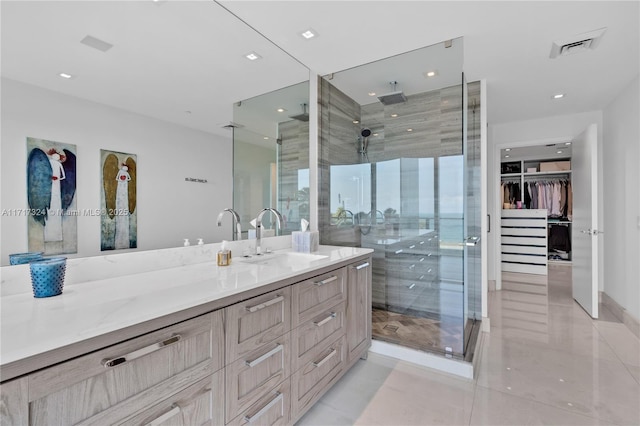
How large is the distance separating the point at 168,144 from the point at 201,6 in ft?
3.13

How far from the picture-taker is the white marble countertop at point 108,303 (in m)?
0.77

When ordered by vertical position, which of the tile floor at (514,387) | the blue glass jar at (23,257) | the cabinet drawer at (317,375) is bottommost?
the tile floor at (514,387)

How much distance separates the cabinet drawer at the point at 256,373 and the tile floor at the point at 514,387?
0.54m

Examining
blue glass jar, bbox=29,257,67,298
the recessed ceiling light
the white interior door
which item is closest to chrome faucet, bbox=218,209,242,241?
blue glass jar, bbox=29,257,67,298

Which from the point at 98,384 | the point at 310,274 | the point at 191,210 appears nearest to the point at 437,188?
the point at 310,274

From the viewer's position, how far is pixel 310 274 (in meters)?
1.75

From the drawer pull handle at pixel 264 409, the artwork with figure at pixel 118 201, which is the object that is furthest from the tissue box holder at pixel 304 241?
the artwork with figure at pixel 118 201

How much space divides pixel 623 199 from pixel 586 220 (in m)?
0.41

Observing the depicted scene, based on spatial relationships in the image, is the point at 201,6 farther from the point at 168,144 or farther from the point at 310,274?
the point at 310,274

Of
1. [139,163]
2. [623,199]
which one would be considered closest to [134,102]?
[139,163]

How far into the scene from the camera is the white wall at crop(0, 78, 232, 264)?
1079 millimetres

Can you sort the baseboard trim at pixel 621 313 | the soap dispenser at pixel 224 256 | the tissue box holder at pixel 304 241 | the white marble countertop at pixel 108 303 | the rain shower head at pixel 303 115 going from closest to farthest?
1. the white marble countertop at pixel 108 303
2. the soap dispenser at pixel 224 256
3. the tissue box holder at pixel 304 241
4. the rain shower head at pixel 303 115
5. the baseboard trim at pixel 621 313

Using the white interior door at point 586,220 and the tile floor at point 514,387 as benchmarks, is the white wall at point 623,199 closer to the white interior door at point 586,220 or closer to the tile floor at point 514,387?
the white interior door at point 586,220

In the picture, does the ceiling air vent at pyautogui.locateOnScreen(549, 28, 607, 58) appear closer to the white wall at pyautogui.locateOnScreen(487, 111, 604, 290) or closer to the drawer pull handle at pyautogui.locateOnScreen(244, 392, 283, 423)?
the white wall at pyautogui.locateOnScreen(487, 111, 604, 290)
